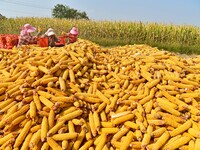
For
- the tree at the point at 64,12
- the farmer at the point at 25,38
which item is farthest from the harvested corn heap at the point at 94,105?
the tree at the point at 64,12

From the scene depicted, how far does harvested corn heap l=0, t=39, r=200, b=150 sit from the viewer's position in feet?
9.62

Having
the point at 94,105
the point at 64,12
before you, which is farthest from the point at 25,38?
the point at 64,12

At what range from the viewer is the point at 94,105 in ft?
10.8

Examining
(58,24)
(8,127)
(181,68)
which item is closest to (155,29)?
(58,24)

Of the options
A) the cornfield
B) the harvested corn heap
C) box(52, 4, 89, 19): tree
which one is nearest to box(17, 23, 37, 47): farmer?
the harvested corn heap

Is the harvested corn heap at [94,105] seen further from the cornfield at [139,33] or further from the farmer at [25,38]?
the cornfield at [139,33]

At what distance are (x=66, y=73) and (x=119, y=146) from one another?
1.16 meters

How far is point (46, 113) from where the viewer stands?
3115 mm

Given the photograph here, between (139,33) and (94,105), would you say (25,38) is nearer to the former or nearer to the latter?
(94,105)

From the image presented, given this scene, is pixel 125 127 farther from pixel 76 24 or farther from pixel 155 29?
pixel 76 24

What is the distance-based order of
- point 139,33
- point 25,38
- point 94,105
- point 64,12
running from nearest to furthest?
point 94,105
point 25,38
point 139,33
point 64,12

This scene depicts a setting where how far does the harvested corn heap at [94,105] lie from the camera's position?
2932 millimetres

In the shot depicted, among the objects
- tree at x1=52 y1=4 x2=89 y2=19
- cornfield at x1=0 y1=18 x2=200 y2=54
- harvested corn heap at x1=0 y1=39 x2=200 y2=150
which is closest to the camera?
harvested corn heap at x1=0 y1=39 x2=200 y2=150

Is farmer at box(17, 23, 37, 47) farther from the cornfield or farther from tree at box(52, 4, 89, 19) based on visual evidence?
tree at box(52, 4, 89, 19)
